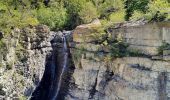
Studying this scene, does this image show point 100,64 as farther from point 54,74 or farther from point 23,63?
point 54,74

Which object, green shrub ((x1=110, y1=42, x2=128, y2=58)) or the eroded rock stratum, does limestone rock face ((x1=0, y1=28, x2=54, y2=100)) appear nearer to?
the eroded rock stratum

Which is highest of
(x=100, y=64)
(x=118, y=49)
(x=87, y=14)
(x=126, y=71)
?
(x=87, y=14)

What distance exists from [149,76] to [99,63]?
3620 mm

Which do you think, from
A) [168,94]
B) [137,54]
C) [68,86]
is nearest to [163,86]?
[168,94]

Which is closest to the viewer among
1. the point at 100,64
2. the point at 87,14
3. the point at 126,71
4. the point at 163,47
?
the point at 163,47

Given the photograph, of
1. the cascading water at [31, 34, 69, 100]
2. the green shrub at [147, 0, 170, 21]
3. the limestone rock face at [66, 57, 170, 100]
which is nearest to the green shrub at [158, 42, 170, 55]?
the limestone rock face at [66, 57, 170, 100]

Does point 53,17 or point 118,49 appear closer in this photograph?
point 118,49

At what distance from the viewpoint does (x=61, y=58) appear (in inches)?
1096

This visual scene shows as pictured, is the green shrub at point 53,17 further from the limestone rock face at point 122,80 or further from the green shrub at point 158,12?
the green shrub at point 158,12

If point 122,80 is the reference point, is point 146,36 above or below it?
above

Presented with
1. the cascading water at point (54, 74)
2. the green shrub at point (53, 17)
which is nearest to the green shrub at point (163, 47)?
the cascading water at point (54, 74)

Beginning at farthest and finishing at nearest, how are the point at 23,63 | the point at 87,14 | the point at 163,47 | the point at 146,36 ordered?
the point at 87,14 < the point at 23,63 < the point at 146,36 < the point at 163,47

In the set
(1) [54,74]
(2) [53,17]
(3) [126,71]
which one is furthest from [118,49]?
(2) [53,17]

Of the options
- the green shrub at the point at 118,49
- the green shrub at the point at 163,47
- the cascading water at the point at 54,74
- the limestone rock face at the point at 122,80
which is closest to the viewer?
the green shrub at the point at 163,47
